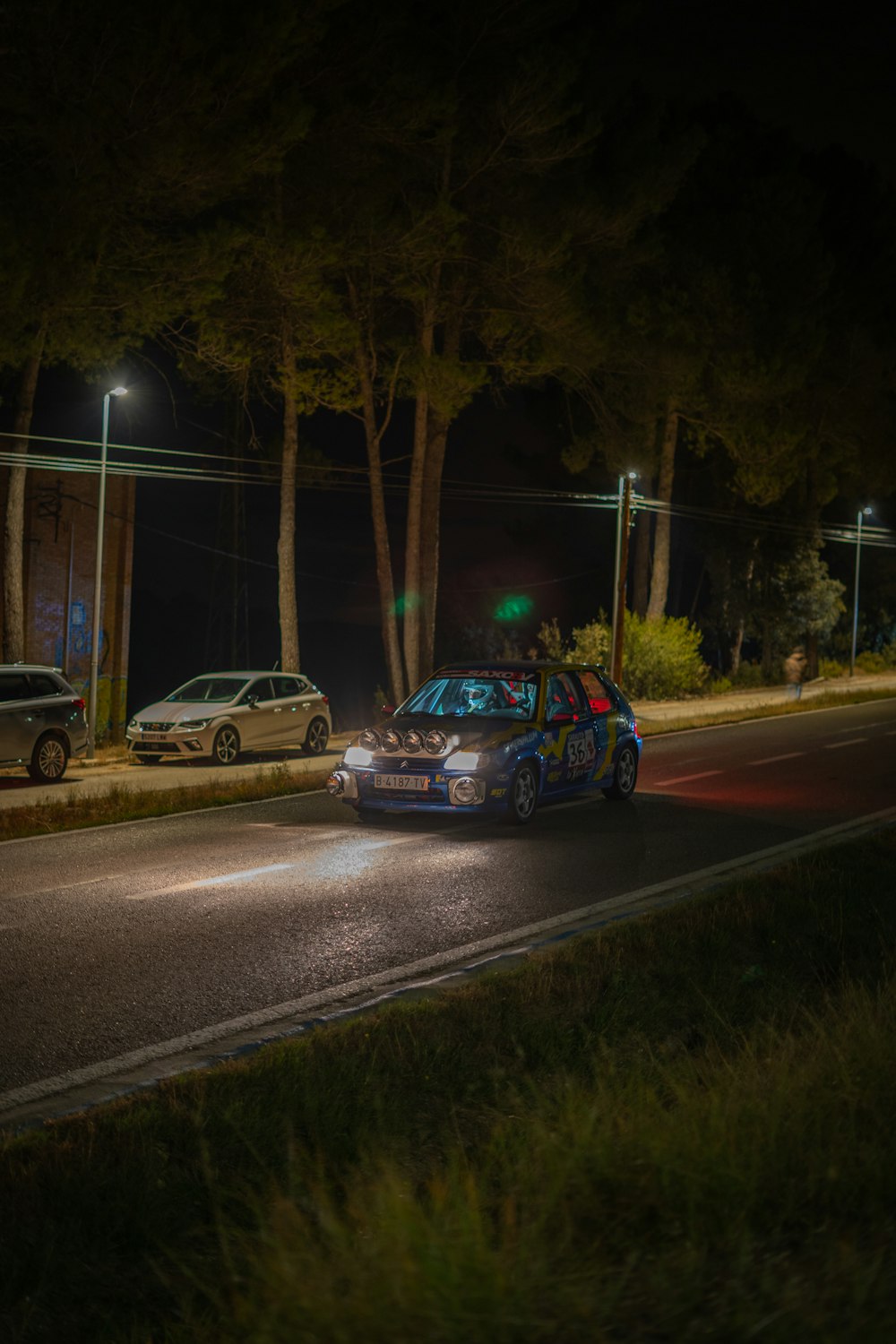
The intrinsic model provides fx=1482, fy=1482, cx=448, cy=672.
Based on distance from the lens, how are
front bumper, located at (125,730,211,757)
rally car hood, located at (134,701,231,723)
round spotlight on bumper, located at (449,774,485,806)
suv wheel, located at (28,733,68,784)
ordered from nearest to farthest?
round spotlight on bumper, located at (449,774,485,806), suv wheel, located at (28,733,68,784), front bumper, located at (125,730,211,757), rally car hood, located at (134,701,231,723)

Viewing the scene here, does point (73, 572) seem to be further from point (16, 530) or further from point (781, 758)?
point (781, 758)

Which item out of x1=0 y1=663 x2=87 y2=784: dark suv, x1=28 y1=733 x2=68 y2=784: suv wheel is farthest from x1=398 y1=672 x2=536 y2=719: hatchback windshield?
x1=28 y1=733 x2=68 y2=784: suv wheel

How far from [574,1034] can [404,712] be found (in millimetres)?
9556

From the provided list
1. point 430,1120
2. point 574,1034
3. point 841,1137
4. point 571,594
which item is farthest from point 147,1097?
point 571,594

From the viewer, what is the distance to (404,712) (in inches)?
654

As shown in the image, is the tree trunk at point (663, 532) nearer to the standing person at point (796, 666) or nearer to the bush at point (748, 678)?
the bush at point (748, 678)

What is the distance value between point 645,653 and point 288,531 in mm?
12706

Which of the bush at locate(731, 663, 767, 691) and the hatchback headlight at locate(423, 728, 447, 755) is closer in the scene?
the hatchback headlight at locate(423, 728, 447, 755)

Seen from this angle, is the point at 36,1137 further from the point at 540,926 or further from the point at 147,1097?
the point at 540,926

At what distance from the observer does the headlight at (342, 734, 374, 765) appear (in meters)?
15.5

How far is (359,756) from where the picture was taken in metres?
15.6

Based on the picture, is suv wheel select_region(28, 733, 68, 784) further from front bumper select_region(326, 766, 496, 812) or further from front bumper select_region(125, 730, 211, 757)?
front bumper select_region(326, 766, 496, 812)

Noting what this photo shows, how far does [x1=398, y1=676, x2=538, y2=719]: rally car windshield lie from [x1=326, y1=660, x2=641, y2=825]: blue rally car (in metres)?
0.01

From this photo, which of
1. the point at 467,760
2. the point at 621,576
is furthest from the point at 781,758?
the point at 621,576
